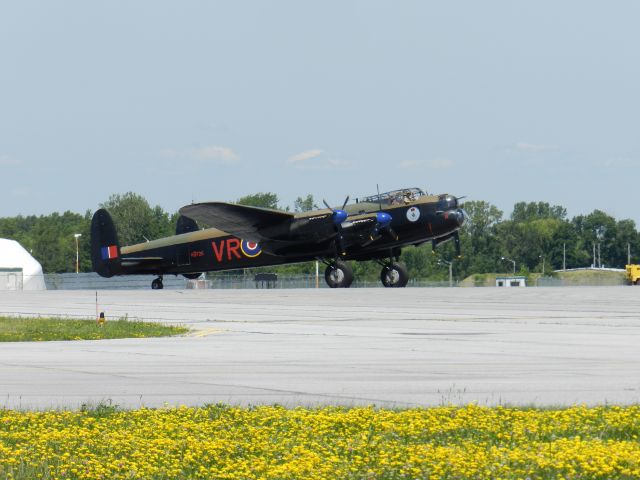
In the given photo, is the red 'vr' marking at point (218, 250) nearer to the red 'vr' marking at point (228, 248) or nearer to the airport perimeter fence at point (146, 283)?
the red 'vr' marking at point (228, 248)

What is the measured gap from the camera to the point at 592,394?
12.3m

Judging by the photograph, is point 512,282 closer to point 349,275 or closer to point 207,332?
point 349,275

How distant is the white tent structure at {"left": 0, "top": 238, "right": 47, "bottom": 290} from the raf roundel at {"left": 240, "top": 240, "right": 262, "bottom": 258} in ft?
140

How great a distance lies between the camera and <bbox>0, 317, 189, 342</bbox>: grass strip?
914 inches

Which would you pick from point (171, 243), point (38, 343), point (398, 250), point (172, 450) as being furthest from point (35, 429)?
point (171, 243)

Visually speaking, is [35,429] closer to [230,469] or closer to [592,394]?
[230,469]

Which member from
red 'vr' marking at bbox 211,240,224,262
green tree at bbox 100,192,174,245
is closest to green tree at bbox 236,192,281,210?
green tree at bbox 100,192,174,245

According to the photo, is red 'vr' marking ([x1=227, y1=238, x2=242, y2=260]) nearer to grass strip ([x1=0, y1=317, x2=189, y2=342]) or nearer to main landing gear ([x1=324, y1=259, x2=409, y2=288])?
main landing gear ([x1=324, y1=259, x2=409, y2=288])

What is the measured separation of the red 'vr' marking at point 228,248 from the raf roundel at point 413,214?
9.68 metres

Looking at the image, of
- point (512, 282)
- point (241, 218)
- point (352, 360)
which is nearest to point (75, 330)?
point (352, 360)

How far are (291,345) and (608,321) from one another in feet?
34.3

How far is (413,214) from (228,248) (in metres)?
10.6

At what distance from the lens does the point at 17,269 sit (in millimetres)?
100875

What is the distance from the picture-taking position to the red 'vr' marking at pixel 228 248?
5306 centimetres
